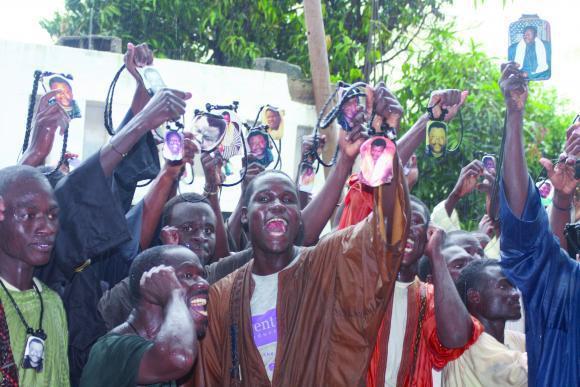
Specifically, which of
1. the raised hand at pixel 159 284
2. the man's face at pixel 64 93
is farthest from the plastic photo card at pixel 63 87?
the raised hand at pixel 159 284

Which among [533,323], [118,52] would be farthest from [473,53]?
[533,323]

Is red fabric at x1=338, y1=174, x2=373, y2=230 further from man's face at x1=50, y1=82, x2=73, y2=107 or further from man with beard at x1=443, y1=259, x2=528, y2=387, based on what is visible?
man's face at x1=50, y1=82, x2=73, y2=107

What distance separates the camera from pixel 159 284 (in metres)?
3.15

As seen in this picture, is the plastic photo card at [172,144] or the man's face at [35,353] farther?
the plastic photo card at [172,144]

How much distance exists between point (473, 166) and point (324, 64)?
208 cm

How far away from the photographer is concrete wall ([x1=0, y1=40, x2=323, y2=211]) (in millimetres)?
9047

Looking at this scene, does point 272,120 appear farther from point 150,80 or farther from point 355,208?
point 355,208

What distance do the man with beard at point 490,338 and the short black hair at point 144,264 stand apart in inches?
61.6

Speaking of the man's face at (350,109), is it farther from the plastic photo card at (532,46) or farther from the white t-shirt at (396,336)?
the white t-shirt at (396,336)

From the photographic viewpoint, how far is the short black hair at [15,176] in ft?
10.7

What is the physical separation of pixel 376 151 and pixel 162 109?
3.71 ft

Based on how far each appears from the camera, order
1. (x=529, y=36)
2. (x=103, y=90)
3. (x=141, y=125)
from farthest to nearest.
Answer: (x=103, y=90), (x=529, y=36), (x=141, y=125)

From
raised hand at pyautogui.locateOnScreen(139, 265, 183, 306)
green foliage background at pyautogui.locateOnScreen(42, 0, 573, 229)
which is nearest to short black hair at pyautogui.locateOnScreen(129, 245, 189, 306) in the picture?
raised hand at pyautogui.locateOnScreen(139, 265, 183, 306)

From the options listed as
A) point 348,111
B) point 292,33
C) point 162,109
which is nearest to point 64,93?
point 162,109
